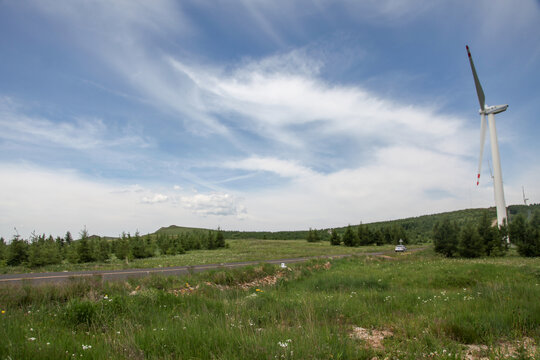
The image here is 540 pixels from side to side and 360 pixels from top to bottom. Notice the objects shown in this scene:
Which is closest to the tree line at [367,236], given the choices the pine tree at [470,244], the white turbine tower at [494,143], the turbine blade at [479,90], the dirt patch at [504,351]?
the white turbine tower at [494,143]

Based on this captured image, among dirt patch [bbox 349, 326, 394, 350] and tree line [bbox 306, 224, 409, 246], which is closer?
dirt patch [bbox 349, 326, 394, 350]

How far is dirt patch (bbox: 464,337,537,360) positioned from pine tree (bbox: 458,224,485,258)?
40.4 metres

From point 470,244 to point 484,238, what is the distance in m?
3.86

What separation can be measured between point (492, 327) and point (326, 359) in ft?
14.1

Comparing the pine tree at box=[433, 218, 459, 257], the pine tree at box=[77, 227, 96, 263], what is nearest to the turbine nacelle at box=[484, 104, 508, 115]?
the pine tree at box=[433, 218, 459, 257]

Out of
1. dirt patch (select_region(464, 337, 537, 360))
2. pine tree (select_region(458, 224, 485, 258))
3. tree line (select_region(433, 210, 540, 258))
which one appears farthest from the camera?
pine tree (select_region(458, 224, 485, 258))

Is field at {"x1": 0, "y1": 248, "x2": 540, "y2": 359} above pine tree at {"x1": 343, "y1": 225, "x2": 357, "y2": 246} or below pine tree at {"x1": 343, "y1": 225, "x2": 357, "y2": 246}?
above

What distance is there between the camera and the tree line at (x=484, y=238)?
127 ft

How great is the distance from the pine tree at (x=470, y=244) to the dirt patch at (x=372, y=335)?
40.7 m

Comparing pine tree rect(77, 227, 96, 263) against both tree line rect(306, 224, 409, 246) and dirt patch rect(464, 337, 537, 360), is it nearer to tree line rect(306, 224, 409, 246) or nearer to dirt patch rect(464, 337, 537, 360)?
dirt patch rect(464, 337, 537, 360)

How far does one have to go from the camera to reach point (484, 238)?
4138 cm

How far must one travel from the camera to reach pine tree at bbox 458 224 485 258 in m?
39.1

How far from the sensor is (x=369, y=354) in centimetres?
464

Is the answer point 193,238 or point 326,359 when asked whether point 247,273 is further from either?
point 193,238
